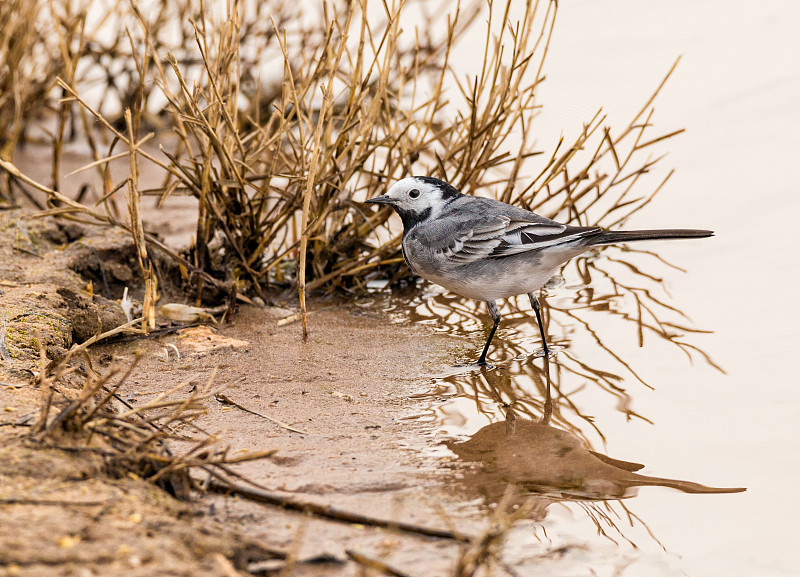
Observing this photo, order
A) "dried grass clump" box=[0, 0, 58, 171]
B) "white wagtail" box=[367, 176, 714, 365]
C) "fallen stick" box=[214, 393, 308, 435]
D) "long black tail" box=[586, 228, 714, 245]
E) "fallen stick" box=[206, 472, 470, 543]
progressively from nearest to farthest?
"fallen stick" box=[206, 472, 470, 543]
"fallen stick" box=[214, 393, 308, 435]
"long black tail" box=[586, 228, 714, 245]
"white wagtail" box=[367, 176, 714, 365]
"dried grass clump" box=[0, 0, 58, 171]

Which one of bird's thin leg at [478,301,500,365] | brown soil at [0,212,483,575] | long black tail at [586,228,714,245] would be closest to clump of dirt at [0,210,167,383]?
brown soil at [0,212,483,575]

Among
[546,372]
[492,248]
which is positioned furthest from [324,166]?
[546,372]

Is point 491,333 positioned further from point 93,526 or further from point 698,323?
point 93,526

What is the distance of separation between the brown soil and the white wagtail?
0.45m

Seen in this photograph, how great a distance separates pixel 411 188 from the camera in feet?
17.0

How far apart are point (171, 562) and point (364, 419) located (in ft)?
5.27

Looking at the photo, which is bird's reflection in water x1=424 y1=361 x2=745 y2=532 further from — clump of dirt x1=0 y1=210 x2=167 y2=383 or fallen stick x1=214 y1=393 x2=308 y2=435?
clump of dirt x1=0 y1=210 x2=167 y2=383

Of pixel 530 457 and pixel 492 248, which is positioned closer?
pixel 530 457

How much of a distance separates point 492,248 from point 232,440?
1.78 meters

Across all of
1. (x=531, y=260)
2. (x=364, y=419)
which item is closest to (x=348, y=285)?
(x=531, y=260)

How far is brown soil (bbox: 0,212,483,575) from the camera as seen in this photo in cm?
267

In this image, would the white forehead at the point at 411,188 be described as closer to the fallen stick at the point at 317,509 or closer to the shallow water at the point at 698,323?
the shallow water at the point at 698,323

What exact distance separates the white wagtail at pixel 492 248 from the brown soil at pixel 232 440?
45 cm

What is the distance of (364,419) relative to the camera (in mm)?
4094
